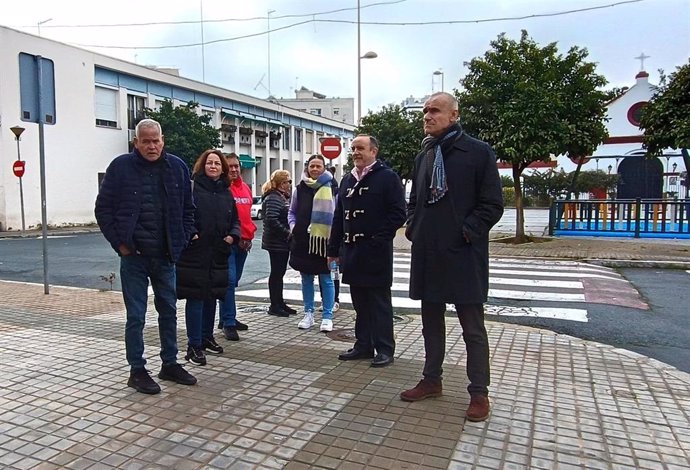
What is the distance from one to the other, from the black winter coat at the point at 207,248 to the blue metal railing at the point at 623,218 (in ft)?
49.2

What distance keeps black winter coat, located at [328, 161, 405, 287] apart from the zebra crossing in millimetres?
2710


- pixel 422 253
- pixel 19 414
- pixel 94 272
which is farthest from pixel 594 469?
pixel 94 272

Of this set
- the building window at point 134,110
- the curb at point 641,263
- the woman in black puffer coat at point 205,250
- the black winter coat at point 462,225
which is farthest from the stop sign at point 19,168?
the black winter coat at point 462,225

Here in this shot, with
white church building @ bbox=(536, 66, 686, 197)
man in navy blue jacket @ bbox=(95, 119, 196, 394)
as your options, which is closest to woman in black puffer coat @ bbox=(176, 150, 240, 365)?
man in navy blue jacket @ bbox=(95, 119, 196, 394)

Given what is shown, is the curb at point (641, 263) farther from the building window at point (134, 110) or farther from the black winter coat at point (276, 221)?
the building window at point (134, 110)

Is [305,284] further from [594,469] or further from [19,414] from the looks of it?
[594,469]

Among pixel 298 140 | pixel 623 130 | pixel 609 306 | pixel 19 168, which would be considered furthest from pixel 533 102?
pixel 298 140

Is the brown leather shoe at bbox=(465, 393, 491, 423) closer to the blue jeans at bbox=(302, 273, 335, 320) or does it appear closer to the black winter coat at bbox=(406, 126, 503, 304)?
the black winter coat at bbox=(406, 126, 503, 304)

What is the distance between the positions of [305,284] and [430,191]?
9.17ft

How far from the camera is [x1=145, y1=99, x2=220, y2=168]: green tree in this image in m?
32.8

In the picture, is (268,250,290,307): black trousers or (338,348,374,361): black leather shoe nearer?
(338,348,374,361): black leather shoe

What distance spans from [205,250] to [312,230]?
4.65ft

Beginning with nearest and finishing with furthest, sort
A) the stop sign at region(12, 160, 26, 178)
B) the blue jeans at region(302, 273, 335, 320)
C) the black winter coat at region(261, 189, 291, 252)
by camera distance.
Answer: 1. the blue jeans at region(302, 273, 335, 320)
2. the black winter coat at region(261, 189, 291, 252)
3. the stop sign at region(12, 160, 26, 178)

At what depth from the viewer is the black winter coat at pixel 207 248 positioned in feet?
16.1
